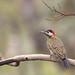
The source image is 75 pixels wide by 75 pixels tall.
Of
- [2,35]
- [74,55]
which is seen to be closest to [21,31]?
[2,35]

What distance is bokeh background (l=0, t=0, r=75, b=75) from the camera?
44.0 ft

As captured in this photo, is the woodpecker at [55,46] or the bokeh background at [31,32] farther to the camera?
the bokeh background at [31,32]

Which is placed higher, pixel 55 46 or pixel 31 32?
pixel 55 46

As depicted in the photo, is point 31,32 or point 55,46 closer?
point 55,46

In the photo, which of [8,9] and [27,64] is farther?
[8,9]

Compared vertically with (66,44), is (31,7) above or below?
above

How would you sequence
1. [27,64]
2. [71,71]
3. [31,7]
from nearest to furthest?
1. [27,64]
2. [71,71]
3. [31,7]

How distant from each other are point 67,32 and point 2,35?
237 cm

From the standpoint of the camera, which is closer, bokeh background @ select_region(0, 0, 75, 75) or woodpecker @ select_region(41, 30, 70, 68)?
woodpecker @ select_region(41, 30, 70, 68)

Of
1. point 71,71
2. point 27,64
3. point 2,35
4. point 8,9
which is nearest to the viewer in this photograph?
point 27,64

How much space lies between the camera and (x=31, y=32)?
62.2 ft

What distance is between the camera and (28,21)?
1911 centimetres

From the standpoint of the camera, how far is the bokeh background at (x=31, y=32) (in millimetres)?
13410

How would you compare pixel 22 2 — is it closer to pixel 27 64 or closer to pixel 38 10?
pixel 38 10
